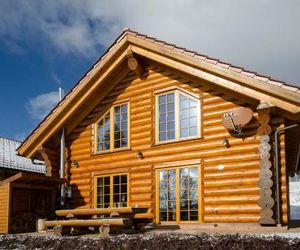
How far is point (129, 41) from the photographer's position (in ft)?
51.0

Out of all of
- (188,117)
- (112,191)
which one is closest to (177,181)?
(188,117)

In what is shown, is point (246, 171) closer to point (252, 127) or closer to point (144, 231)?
point (252, 127)

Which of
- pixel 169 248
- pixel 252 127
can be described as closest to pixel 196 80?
Answer: pixel 252 127

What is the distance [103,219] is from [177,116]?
4.18 m

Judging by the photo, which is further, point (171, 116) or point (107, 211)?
point (171, 116)

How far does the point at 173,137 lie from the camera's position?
1480 cm

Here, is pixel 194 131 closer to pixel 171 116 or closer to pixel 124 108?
pixel 171 116

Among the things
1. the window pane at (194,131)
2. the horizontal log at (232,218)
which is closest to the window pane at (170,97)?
the window pane at (194,131)

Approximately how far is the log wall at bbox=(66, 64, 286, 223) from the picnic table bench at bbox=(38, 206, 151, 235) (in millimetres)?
1733

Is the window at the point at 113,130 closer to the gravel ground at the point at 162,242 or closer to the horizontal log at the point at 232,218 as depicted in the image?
the horizontal log at the point at 232,218

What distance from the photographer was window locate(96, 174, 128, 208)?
15.6m

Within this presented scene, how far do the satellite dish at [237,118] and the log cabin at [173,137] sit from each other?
0.03 metres

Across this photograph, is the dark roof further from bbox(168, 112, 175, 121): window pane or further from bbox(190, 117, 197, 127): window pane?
bbox(190, 117, 197, 127): window pane

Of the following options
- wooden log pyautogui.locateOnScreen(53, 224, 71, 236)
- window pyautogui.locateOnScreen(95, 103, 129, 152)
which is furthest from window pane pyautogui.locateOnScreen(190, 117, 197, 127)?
wooden log pyautogui.locateOnScreen(53, 224, 71, 236)
